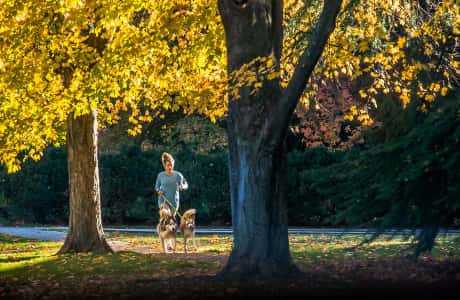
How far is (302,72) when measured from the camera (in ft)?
37.0

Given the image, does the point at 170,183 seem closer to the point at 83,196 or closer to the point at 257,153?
the point at 83,196

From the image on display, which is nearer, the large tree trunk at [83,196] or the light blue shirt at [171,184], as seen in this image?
the light blue shirt at [171,184]

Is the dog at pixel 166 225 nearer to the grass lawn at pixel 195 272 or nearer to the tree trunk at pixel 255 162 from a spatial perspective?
the grass lawn at pixel 195 272

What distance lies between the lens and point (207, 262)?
1435cm

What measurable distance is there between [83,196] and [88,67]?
263cm

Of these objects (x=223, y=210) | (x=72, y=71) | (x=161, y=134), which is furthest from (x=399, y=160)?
(x=161, y=134)

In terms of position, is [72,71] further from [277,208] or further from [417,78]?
[417,78]

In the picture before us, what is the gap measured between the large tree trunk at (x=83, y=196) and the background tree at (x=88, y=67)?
0.02m

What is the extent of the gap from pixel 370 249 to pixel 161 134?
17312 millimetres

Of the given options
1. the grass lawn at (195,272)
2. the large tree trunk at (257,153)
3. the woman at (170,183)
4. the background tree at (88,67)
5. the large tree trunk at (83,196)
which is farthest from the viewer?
the large tree trunk at (83,196)

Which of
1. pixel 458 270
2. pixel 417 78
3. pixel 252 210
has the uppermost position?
pixel 417 78

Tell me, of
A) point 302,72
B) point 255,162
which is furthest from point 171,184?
point 302,72

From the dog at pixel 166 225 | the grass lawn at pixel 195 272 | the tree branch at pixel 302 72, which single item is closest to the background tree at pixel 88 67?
the dog at pixel 166 225

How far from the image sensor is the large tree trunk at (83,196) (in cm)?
1681
